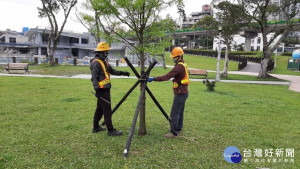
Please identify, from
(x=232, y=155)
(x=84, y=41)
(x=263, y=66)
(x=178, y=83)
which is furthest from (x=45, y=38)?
(x=232, y=155)

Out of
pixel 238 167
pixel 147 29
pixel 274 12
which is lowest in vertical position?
pixel 238 167

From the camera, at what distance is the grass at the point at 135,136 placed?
4207 mm

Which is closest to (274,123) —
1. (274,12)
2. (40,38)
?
(274,12)

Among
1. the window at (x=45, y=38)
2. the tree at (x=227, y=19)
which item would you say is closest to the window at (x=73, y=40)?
the window at (x=45, y=38)

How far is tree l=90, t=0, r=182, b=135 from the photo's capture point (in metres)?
4.89

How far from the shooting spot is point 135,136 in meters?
5.44

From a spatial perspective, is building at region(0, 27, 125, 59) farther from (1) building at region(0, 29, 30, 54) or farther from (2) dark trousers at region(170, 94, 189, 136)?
(2) dark trousers at region(170, 94, 189, 136)

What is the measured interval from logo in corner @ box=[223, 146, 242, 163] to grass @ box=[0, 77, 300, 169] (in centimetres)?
14

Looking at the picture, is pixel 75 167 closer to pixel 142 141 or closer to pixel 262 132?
pixel 142 141

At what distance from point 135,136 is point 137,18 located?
2.62 m

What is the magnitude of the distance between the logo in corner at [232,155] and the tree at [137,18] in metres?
1.86

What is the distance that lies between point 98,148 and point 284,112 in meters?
6.66

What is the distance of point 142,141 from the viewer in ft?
16.9

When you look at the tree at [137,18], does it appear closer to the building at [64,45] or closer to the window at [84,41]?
the building at [64,45]
